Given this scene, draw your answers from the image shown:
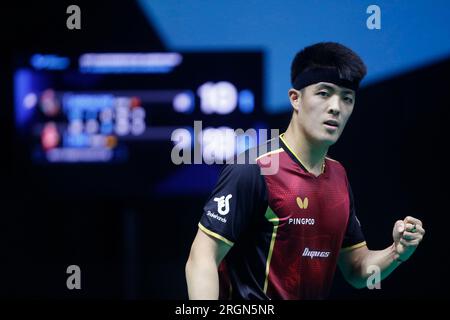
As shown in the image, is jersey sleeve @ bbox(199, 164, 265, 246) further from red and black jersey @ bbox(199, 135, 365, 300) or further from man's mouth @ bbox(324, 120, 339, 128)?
man's mouth @ bbox(324, 120, 339, 128)

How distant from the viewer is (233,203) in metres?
3.03

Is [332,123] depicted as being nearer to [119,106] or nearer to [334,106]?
[334,106]

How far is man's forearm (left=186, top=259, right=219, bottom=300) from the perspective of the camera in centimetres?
290

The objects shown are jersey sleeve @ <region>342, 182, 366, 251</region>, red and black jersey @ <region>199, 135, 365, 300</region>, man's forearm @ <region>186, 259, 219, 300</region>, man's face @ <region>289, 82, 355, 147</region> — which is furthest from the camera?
jersey sleeve @ <region>342, 182, 366, 251</region>

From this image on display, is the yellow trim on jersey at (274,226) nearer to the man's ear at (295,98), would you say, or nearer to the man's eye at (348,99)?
the man's ear at (295,98)

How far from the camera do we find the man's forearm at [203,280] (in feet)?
9.51

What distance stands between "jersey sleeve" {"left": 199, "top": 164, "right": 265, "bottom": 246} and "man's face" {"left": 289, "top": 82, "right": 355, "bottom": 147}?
277 mm

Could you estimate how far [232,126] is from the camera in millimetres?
4156

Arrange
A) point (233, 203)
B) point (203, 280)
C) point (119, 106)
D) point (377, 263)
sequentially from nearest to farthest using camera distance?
point (203, 280) < point (233, 203) < point (377, 263) < point (119, 106)

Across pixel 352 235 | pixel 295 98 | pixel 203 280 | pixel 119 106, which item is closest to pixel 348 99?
pixel 295 98

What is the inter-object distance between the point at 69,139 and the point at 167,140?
1.66 feet

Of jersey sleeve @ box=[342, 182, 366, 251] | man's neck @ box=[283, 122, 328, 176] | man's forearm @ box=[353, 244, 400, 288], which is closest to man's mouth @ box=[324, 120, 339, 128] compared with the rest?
man's neck @ box=[283, 122, 328, 176]

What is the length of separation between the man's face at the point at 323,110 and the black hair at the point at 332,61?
0.23ft

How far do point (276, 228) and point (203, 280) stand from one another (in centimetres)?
39
